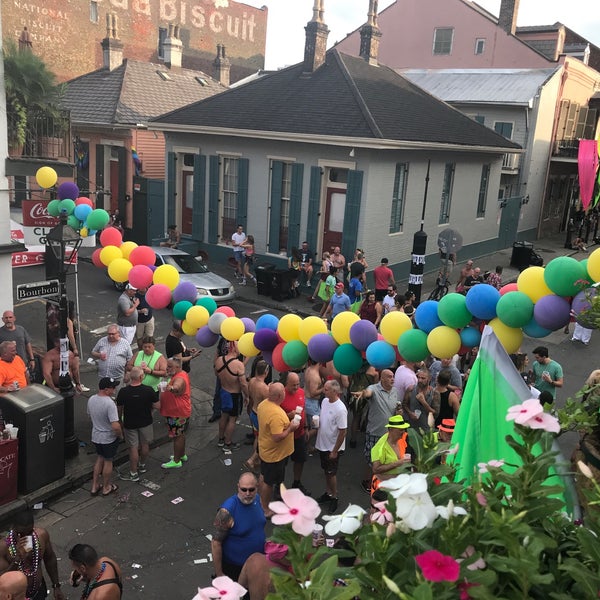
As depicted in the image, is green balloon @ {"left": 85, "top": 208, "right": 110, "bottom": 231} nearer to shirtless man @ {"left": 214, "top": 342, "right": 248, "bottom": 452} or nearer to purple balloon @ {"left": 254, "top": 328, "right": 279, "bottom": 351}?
shirtless man @ {"left": 214, "top": 342, "right": 248, "bottom": 452}

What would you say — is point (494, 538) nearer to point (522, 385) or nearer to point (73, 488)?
point (522, 385)

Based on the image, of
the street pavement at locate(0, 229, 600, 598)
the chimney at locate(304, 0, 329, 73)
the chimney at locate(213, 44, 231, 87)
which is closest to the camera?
the street pavement at locate(0, 229, 600, 598)

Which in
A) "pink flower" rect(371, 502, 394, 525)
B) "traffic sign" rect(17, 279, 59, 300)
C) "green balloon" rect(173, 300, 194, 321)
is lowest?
"green balloon" rect(173, 300, 194, 321)

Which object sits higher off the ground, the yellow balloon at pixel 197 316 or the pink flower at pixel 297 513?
the pink flower at pixel 297 513

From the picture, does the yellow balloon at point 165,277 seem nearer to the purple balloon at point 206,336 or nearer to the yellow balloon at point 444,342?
the purple balloon at point 206,336

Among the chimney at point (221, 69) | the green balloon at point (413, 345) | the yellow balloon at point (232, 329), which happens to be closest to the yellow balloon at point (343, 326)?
the green balloon at point (413, 345)

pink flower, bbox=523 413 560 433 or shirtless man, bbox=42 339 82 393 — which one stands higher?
pink flower, bbox=523 413 560 433

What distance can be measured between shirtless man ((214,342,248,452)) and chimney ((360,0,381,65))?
17.1m

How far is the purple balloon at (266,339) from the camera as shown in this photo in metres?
8.03

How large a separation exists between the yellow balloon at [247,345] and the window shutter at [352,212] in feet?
31.0

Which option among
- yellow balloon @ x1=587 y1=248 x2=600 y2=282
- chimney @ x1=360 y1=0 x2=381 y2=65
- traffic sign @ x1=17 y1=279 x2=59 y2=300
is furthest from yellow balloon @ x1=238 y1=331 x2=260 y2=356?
chimney @ x1=360 y1=0 x2=381 y2=65

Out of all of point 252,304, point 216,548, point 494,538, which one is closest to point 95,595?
point 216,548

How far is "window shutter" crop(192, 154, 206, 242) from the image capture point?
20062mm

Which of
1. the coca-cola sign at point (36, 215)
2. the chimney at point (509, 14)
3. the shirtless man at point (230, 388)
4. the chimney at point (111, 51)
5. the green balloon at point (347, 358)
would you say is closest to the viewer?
the green balloon at point (347, 358)
